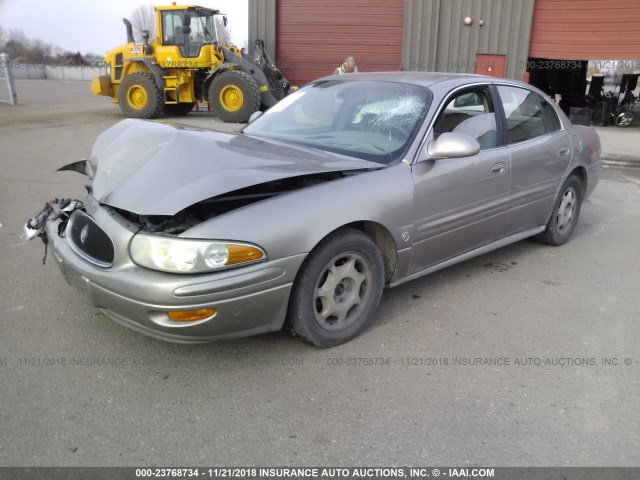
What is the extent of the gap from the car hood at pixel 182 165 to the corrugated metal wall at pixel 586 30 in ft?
52.7

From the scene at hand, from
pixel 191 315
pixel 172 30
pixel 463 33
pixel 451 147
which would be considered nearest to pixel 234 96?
→ pixel 172 30

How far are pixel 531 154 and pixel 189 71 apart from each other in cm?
1227

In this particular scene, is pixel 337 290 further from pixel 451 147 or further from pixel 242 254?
pixel 451 147

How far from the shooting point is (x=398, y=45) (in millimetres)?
18344

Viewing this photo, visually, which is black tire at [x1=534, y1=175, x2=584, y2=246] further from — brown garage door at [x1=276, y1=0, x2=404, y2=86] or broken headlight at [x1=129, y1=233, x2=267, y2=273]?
brown garage door at [x1=276, y1=0, x2=404, y2=86]

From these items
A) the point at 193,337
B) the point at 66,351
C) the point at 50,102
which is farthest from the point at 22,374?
the point at 50,102

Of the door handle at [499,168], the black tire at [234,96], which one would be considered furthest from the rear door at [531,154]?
the black tire at [234,96]

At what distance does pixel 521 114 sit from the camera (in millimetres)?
4551

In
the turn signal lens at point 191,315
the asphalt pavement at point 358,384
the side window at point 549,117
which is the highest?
the side window at point 549,117

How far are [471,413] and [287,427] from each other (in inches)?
34.1

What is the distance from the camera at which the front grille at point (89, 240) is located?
284 cm

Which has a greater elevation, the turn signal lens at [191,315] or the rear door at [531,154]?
the rear door at [531,154]

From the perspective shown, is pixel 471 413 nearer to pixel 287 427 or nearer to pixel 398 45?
pixel 287 427

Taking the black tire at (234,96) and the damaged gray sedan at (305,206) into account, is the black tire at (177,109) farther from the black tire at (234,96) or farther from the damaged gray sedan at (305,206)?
the damaged gray sedan at (305,206)
